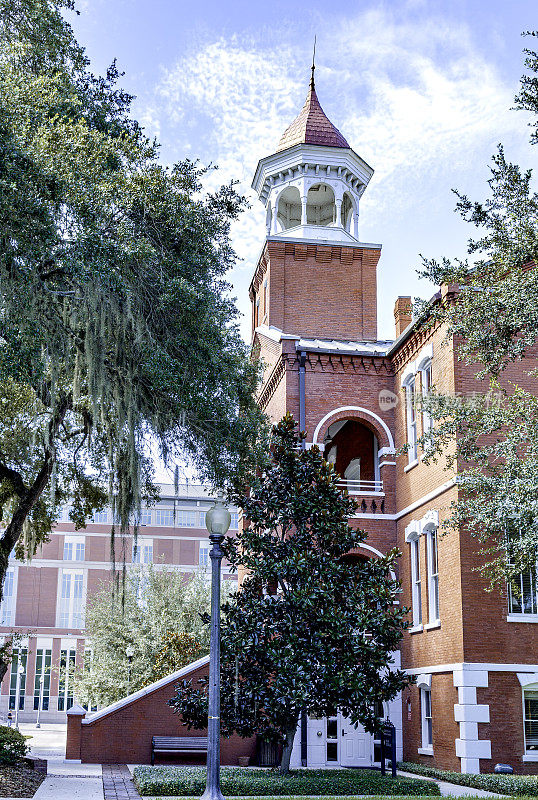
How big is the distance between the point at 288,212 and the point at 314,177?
2.91 m

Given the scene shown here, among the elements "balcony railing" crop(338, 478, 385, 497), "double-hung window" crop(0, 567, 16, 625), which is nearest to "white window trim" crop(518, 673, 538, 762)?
"balcony railing" crop(338, 478, 385, 497)

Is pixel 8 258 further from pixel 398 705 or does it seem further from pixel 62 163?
pixel 398 705

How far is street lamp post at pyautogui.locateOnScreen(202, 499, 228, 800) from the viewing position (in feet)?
37.1

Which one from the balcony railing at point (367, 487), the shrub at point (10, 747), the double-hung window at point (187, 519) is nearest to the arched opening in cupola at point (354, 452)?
the balcony railing at point (367, 487)

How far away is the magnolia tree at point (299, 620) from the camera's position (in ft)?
49.7

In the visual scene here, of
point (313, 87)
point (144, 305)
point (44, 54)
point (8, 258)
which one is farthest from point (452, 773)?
point (313, 87)

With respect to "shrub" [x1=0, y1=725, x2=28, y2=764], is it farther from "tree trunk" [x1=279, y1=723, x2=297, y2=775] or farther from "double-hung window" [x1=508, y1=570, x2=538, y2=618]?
"double-hung window" [x1=508, y1=570, x2=538, y2=618]

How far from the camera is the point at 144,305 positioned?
14.9 meters

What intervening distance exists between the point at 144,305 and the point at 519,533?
696 centimetres

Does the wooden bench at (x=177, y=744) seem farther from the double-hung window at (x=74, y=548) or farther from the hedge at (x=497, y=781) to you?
the double-hung window at (x=74, y=548)

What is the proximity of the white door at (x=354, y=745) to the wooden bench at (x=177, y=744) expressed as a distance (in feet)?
11.9

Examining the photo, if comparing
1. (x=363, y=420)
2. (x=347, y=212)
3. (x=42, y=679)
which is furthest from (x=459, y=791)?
(x=42, y=679)

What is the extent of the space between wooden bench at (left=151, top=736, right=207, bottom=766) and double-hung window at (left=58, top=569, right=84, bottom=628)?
4066 centimetres

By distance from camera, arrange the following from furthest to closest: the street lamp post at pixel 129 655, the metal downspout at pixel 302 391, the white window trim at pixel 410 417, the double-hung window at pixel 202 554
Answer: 1. the double-hung window at pixel 202 554
2. the street lamp post at pixel 129 655
3. the metal downspout at pixel 302 391
4. the white window trim at pixel 410 417
